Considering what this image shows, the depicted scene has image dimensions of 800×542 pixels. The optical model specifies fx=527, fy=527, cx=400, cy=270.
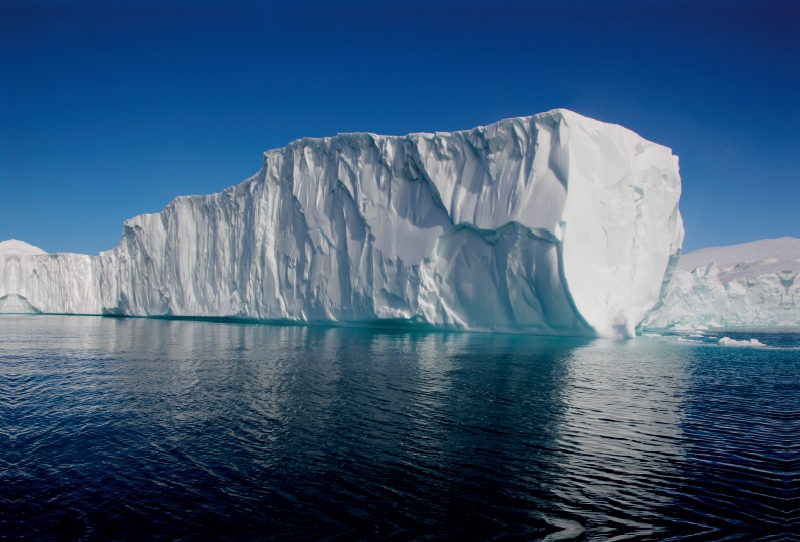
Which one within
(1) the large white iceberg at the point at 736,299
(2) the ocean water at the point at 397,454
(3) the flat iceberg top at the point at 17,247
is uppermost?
(3) the flat iceberg top at the point at 17,247

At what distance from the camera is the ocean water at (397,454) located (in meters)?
3.84

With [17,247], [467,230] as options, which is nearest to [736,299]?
[467,230]

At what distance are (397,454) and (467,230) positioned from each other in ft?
50.0

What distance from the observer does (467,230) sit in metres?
20.0

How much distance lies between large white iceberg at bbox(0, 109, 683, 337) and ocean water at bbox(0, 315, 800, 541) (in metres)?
7.87

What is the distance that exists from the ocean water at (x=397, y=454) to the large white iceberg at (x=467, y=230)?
7872 mm

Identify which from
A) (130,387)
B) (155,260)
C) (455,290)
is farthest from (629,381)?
(155,260)

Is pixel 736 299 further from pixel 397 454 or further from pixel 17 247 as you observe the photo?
pixel 17 247

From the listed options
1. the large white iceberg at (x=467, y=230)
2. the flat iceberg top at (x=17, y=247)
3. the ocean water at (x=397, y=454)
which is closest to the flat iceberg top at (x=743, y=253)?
the large white iceberg at (x=467, y=230)

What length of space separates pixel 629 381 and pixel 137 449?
7886 millimetres

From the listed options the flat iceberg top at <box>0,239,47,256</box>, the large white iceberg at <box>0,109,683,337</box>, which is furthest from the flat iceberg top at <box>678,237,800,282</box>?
the flat iceberg top at <box>0,239,47,256</box>

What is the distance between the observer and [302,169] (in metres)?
25.0

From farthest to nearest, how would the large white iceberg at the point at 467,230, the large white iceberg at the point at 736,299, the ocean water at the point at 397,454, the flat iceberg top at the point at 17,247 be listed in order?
the flat iceberg top at the point at 17,247
the large white iceberg at the point at 736,299
the large white iceberg at the point at 467,230
the ocean water at the point at 397,454

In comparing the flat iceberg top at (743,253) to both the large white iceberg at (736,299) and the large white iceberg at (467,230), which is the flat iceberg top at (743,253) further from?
the large white iceberg at (467,230)
